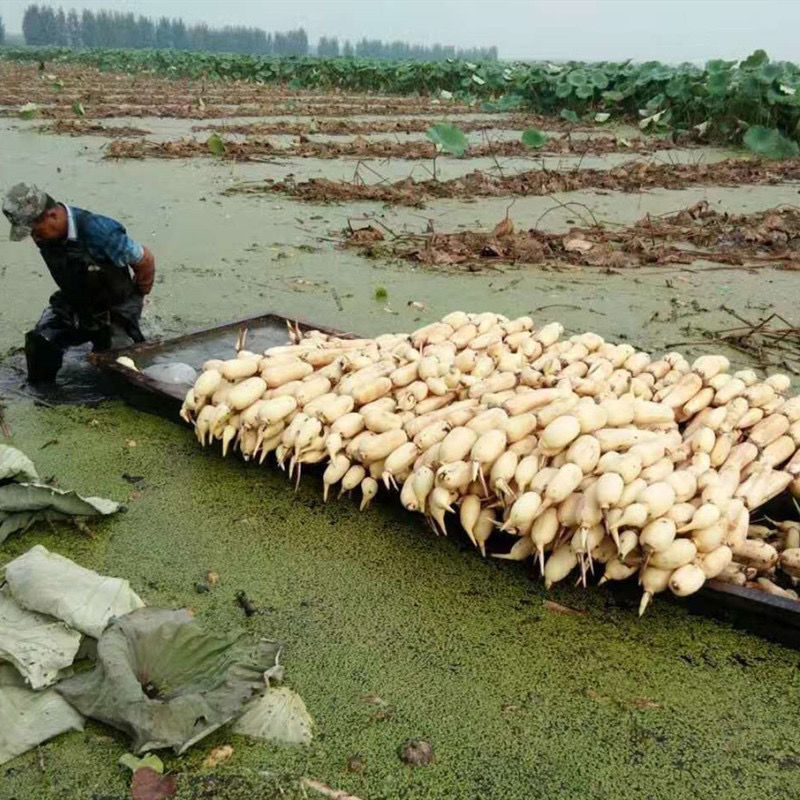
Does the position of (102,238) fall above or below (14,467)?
above

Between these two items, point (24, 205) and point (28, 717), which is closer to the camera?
point (28, 717)

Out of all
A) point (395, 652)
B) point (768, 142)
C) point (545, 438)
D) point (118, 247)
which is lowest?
point (395, 652)

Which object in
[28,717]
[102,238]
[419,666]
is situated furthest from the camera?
[102,238]

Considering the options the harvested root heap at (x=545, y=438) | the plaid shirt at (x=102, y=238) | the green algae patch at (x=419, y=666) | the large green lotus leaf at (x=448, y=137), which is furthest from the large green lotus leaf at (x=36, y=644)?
the large green lotus leaf at (x=448, y=137)

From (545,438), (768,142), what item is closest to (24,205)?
(545,438)

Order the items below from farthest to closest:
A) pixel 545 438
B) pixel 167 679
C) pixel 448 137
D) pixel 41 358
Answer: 1. pixel 448 137
2. pixel 41 358
3. pixel 545 438
4. pixel 167 679

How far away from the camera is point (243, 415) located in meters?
2.65

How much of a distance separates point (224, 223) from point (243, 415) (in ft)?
14.4

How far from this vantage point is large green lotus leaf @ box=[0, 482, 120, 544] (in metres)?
2.37

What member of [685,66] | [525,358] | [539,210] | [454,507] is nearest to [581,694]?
[454,507]

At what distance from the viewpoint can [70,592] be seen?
6.46ft

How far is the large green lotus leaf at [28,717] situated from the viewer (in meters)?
1.64

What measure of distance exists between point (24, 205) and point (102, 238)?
334 millimetres

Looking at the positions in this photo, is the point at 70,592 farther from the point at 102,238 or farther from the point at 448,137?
the point at 448,137
